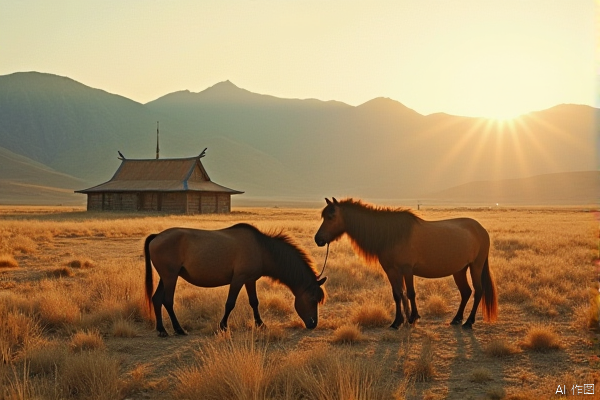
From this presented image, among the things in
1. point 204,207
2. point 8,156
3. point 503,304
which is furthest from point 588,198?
point 8,156

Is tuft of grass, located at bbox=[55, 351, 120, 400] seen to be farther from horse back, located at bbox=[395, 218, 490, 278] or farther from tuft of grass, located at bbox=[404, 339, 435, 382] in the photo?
horse back, located at bbox=[395, 218, 490, 278]

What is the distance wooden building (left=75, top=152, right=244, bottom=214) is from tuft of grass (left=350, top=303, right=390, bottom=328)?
137 feet

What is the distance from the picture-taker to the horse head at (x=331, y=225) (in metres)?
9.49

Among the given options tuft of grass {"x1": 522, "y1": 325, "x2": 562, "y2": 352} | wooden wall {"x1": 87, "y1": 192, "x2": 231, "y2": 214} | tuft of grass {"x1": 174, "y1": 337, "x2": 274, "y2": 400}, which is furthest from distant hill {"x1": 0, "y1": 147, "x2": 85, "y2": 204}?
tuft of grass {"x1": 522, "y1": 325, "x2": 562, "y2": 352}

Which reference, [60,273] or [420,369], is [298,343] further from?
[60,273]

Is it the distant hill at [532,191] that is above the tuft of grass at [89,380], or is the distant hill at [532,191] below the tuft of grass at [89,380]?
above

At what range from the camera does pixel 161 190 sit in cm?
5022

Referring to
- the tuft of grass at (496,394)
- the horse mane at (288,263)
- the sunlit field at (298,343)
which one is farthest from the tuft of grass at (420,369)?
the horse mane at (288,263)

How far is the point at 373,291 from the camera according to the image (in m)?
12.8

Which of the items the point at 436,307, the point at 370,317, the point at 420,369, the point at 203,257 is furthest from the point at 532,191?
the point at 420,369

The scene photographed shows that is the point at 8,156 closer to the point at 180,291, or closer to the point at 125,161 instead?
the point at 125,161

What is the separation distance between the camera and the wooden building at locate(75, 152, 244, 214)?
51.3m

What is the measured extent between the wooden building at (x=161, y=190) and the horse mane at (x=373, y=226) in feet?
137

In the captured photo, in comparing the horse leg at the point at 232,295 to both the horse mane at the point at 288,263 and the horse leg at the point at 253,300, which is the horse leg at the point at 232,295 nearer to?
the horse leg at the point at 253,300
